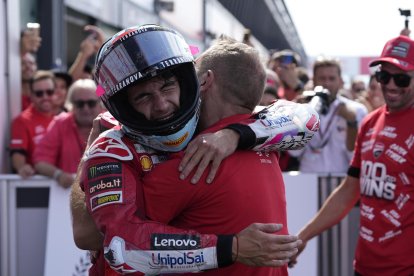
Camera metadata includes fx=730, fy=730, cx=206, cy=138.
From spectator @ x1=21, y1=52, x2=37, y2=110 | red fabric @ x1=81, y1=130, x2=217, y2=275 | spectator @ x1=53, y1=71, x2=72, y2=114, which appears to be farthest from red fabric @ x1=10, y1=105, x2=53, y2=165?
red fabric @ x1=81, y1=130, x2=217, y2=275

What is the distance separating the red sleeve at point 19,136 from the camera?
5.84 metres

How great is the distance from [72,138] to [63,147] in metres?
0.10

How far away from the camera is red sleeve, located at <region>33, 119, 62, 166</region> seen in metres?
5.48

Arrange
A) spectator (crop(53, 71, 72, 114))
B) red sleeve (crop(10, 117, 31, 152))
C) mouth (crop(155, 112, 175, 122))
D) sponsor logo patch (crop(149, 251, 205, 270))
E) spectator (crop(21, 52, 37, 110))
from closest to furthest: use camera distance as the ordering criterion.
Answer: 1. sponsor logo patch (crop(149, 251, 205, 270))
2. mouth (crop(155, 112, 175, 122))
3. red sleeve (crop(10, 117, 31, 152))
4. spectator (crop(53, 71, 72, 114))
5. spectator (crop(21, 52, 37, 110))

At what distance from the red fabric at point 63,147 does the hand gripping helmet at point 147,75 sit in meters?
3.23

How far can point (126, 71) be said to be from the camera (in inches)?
85.9

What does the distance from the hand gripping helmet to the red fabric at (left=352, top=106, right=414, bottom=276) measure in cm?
207

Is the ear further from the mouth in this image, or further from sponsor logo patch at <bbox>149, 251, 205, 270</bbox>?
sponsor logo patch at <bbox>149, 251, 205, 270</bbox>

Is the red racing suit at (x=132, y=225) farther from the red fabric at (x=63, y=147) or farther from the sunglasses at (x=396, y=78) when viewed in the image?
the red fabric at (x=63, y=147)

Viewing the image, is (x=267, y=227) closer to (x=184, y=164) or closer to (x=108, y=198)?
(x=184, y=164)

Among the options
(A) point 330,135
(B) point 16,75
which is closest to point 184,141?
(A) point 330,135

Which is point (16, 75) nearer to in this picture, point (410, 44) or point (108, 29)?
point (410, 44)

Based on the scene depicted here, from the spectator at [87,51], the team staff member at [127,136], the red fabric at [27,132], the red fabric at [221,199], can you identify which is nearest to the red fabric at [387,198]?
A: the red fabric at [221,199]

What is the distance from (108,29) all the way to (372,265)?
10.1 m
